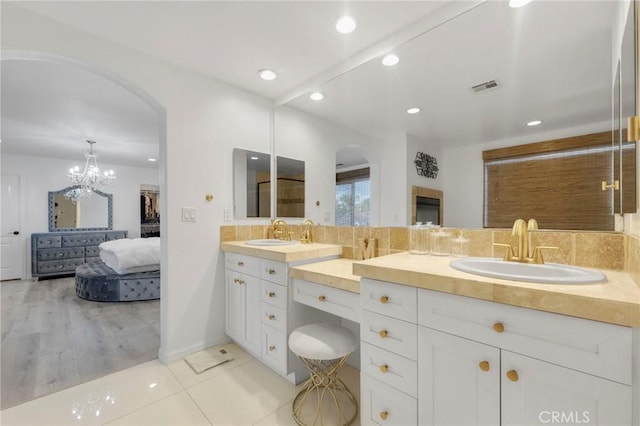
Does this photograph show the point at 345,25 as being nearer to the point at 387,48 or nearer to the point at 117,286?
the point at 387,48

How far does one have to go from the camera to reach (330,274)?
1.56 metres

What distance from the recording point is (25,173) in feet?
17.1

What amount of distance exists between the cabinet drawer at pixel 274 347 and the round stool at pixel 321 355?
206 mm

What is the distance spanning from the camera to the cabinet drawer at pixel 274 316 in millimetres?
1775

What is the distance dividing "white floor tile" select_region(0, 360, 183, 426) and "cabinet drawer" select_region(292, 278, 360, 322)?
102 centimetres

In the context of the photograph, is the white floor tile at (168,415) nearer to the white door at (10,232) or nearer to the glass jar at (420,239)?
the glass jar at (420,239)

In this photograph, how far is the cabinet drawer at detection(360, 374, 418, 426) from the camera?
115 centimetres

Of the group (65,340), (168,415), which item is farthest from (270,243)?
(65,340)

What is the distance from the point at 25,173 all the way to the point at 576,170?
312 inches

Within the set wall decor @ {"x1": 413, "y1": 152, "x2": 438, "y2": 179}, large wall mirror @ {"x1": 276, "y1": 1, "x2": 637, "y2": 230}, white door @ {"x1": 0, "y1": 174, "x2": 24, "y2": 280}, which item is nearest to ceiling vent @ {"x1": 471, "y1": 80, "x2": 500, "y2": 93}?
large wall mirror @ {"x1": 276, "y1": 1, "x2": 637, "y2": 230}

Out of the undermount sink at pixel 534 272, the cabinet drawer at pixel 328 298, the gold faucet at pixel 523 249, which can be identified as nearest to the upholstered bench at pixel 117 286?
the cabinet drawer at pixel 328 298

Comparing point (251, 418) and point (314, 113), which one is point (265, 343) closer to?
point (251, 418)

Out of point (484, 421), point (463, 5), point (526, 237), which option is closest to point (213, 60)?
point (463, 5)

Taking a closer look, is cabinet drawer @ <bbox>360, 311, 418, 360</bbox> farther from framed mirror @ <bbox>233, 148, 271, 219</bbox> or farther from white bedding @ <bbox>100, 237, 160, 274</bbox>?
white bedding @ <bbox>100, 237, 160, 274</bbox>
